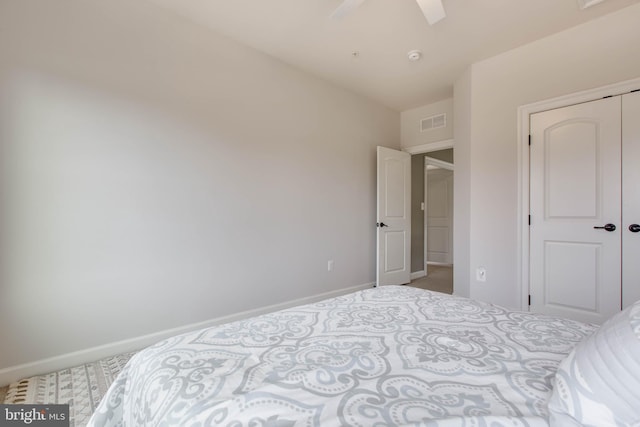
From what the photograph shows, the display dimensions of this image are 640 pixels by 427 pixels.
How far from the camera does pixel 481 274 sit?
316 centimetres

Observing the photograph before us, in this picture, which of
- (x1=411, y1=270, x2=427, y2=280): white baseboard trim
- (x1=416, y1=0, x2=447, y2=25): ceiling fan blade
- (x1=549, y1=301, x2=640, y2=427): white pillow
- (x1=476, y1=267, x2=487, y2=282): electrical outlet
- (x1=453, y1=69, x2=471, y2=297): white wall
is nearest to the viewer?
(x1=549, y1=301, x2=640, y2=427): white pillow

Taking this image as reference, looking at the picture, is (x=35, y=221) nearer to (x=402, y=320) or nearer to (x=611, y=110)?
(x=402, y=320)

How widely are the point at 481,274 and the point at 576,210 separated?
100cm

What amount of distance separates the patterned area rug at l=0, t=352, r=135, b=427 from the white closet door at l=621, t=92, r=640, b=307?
372 cm

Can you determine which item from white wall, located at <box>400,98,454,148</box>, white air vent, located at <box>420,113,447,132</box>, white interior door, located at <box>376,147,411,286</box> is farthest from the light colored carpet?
white air vent, located at <box>420,113,447,132</box>

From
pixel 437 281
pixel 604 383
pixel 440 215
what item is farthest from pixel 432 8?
pixel 440 215

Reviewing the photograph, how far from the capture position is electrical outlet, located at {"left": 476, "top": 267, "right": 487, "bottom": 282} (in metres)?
3.14

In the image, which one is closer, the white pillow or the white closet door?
the white pillow

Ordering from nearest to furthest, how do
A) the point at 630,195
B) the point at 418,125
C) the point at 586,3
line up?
the point at 586,3 < the point at 630,195 < the point at 418,125

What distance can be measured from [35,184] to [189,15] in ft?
5.56

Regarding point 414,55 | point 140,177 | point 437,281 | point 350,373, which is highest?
point 414,55

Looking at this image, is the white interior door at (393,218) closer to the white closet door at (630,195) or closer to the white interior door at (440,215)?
the white closet door at (630,195)

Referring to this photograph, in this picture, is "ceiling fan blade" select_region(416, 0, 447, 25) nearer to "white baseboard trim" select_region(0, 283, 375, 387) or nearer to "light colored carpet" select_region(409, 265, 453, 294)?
"white baseboard trim" select_region(0, 283, 375, 387)

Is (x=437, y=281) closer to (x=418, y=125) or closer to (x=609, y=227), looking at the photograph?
(x=418, y=125)
